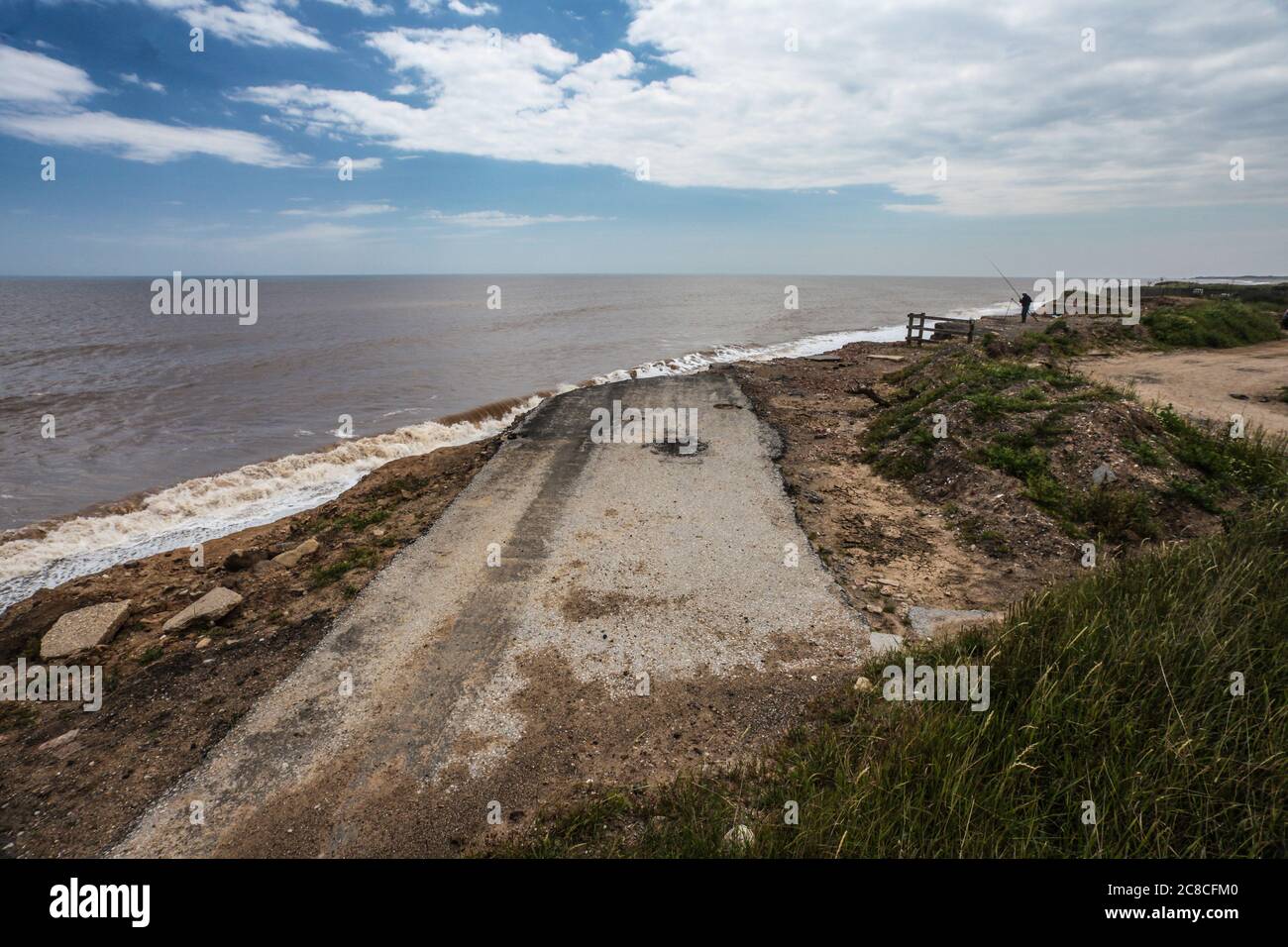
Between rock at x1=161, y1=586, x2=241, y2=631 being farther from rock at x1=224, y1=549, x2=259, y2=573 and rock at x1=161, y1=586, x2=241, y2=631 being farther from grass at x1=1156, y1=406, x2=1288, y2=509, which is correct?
grass at x1=1156, y1=406, x2=1288, y2=509

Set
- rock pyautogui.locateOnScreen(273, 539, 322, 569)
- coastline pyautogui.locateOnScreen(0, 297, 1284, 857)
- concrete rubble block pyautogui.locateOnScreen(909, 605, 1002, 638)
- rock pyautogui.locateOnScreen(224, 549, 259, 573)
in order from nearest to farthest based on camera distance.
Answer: coastline pyautogui.locateOnScreen(0, 297, 1284, 857) < concrete rubble block pyautogui.locateOnScreen(909, 605, 1002, 638) < rock pyautogui.locateOnScreen(273, 539, 322, 569) < rock pyautogui.locateOnScreen(224, 549, 259, 573)

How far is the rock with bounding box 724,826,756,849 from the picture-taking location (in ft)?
12.1

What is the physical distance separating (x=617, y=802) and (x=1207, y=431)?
1344 centimetres

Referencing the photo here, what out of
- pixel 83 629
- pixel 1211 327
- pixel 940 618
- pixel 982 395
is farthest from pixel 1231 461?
pixel 1211 327

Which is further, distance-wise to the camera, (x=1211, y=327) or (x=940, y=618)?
(x=1211, y=327)

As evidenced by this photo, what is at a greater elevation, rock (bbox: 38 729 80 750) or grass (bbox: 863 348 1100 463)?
grass (bbox: 863 348 1100 463)

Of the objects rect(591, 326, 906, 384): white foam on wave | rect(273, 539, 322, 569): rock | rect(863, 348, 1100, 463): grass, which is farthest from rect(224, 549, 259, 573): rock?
rect(591, 326, 906, 384): white foam on wave

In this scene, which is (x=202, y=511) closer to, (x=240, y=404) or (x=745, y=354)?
(x=240, y=404)

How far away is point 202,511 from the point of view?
1285 cm

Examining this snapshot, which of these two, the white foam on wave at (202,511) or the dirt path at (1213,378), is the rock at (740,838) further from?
the dirt path at (1213,378)

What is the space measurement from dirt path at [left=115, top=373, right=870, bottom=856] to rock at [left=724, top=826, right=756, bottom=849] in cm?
89

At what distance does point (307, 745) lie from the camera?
4.96 metres

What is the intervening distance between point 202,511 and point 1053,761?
15178 millimetres
